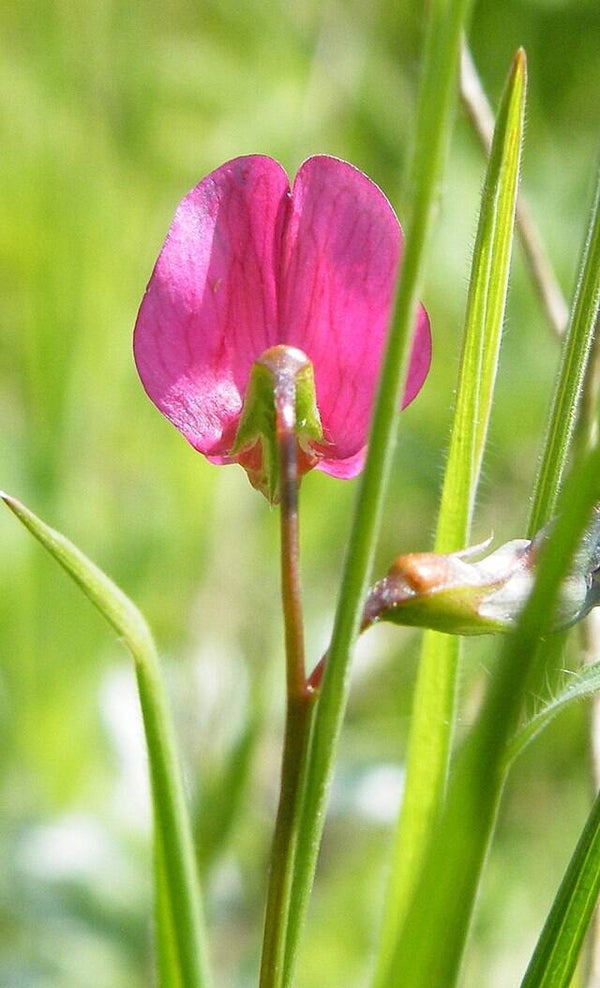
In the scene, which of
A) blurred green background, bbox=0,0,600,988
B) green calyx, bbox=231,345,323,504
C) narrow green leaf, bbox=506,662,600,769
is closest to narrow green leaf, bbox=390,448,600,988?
narrow green leaf, bbox=506,662,600,769

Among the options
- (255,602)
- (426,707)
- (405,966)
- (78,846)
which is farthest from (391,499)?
(405,966)

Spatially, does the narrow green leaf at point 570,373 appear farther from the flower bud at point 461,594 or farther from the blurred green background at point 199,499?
the blurred green background at point 199,499

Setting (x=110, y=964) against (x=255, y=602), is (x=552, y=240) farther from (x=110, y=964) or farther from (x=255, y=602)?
(x=110, y=964)

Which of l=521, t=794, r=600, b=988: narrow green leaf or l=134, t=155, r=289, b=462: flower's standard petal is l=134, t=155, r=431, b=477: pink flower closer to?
l=134, t=155, r=289, b=462: flower's standard petal

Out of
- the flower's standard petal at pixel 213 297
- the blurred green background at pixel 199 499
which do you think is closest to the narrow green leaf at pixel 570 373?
the flower's standard petal at pixel 213 297

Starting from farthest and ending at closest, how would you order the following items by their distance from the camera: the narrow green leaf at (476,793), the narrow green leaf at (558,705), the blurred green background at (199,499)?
the blurred green background at (199,499)
the narrow green leaf at (558,705)
the narrow green leaf at (476,793)

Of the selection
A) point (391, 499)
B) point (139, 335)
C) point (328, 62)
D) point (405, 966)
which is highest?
point (328, 62)
